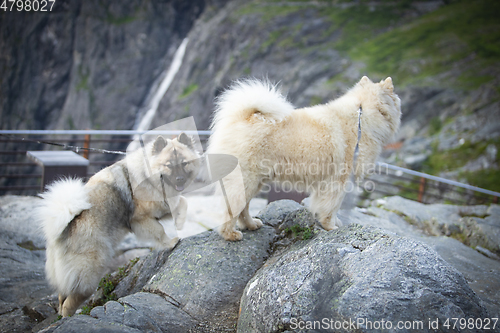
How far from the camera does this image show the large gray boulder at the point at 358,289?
196cm

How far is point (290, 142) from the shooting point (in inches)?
130

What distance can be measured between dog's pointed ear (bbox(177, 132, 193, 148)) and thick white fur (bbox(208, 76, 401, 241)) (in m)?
0.45

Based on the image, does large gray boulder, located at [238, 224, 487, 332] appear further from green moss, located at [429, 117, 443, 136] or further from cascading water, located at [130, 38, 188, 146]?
cascading water, located at [130, 38, 188, 146]

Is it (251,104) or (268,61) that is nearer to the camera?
(251,104)

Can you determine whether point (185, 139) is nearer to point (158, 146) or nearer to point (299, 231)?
point (158, 146)

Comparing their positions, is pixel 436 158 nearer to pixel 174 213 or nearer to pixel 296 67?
pixel 174 213

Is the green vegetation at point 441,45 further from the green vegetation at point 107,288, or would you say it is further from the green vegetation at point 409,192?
the green vegetation at point 107,288

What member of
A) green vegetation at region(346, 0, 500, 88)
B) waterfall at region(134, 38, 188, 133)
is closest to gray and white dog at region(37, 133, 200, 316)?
green vegetation at region(346, 0, 500, 88)

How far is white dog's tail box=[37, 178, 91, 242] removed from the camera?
3082 millimetres

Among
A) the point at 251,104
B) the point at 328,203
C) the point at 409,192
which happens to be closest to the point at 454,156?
the point at 409,192

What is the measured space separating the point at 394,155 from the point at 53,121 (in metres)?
40.6

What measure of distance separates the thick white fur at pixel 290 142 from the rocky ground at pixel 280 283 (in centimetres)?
41

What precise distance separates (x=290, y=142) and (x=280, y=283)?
1.49 metres

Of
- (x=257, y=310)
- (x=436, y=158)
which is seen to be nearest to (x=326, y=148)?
(x=257, y=310)
